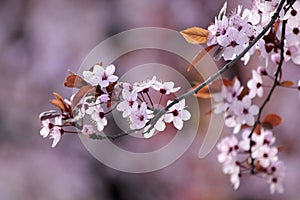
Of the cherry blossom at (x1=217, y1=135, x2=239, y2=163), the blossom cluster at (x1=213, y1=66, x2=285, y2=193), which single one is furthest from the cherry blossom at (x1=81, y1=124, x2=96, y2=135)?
the cherry blossom at (x1=217, y1=135, x2=239, y2=163)

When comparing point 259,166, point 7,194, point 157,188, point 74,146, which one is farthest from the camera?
point 7,194

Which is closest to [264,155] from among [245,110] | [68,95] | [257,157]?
[257,157]

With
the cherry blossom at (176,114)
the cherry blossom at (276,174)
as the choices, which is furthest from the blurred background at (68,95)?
the cherry blossom at (176,114)

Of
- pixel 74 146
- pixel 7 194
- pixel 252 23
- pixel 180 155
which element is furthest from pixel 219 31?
pixel 7 194

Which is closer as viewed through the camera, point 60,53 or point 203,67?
point 203,67

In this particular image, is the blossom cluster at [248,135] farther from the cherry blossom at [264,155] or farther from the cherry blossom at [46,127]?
the cherry blossom at [46,127]

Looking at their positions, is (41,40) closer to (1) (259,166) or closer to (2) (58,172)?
(2) (58,172)

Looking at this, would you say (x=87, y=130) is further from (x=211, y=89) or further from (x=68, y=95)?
(x=68, y=95)
